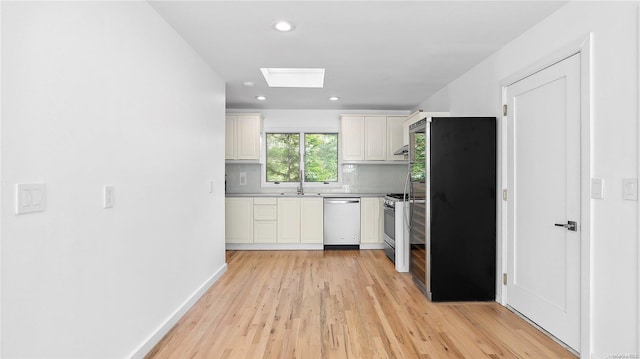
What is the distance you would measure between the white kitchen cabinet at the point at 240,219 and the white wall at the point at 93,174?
2363 mm

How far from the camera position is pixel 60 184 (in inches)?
58.1

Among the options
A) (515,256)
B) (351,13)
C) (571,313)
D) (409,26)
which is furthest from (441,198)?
(351,13)

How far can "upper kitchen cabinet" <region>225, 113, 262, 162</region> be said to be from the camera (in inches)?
216

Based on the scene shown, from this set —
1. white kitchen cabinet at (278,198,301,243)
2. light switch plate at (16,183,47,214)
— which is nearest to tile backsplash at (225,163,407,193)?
white kitchen cabinet at (278,198,301,243)

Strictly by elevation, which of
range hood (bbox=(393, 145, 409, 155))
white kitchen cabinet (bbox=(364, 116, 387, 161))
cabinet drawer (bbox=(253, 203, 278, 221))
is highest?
white kitchen cabinet (bbox=(364, 116, 387, 161))

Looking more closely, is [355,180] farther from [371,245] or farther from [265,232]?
[265,232]

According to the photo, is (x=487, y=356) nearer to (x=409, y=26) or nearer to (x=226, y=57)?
(x=409, y=26)

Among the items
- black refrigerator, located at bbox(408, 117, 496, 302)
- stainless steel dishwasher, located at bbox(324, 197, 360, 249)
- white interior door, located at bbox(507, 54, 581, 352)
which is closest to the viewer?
white interior door, located at bbox(507, 54, 581, 352)

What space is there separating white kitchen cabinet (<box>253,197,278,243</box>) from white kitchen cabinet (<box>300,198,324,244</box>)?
44cm

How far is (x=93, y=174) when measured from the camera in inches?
66.7

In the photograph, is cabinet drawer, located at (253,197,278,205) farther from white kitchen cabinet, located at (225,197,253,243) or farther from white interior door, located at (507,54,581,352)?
white interior door, located at (507,54,581,352)

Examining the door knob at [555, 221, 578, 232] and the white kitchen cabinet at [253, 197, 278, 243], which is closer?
the door knob at [555, 221, 578, 232]

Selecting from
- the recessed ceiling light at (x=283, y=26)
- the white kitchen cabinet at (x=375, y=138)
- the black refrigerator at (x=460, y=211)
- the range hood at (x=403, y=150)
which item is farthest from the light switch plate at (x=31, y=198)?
the white kitchen cabinet at (x=375, y=138)

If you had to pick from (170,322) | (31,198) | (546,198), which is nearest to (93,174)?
(31,198)
